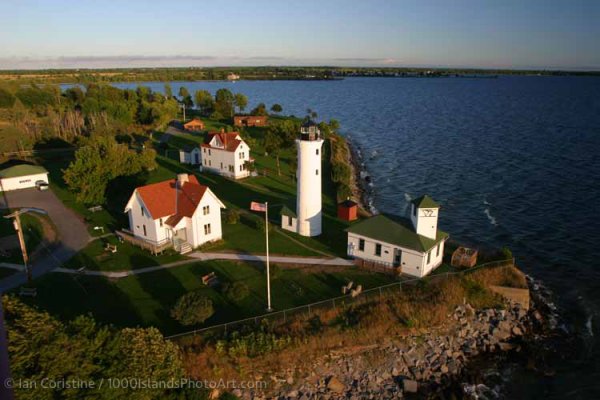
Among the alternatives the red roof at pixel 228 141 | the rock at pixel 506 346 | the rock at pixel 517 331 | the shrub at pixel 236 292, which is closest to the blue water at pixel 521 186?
the rock at pixel 506 346

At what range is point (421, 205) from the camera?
34.5 m

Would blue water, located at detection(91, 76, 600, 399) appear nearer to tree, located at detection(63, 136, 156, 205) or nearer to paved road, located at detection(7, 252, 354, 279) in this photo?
paved road, located at detection(7, 252, 354, 279)

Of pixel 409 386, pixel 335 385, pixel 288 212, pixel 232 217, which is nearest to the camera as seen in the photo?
pixel 335 385

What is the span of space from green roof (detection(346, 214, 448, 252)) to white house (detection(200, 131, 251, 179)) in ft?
105

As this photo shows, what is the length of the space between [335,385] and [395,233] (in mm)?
14391

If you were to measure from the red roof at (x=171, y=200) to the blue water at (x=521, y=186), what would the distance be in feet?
92.3

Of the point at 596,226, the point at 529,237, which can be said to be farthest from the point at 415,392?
the point at 596,226

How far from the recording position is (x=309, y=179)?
1615 inches

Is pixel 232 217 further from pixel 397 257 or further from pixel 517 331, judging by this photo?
pixel 517 331

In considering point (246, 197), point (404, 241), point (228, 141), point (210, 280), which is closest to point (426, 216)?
point (404, 241)

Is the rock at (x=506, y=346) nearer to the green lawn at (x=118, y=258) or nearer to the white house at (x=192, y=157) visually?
the green lawn at (x=118, y=258)

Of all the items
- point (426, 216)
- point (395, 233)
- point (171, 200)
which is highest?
point (426, 216)

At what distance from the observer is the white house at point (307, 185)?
39.9 meters

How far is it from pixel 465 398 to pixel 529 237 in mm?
28661
